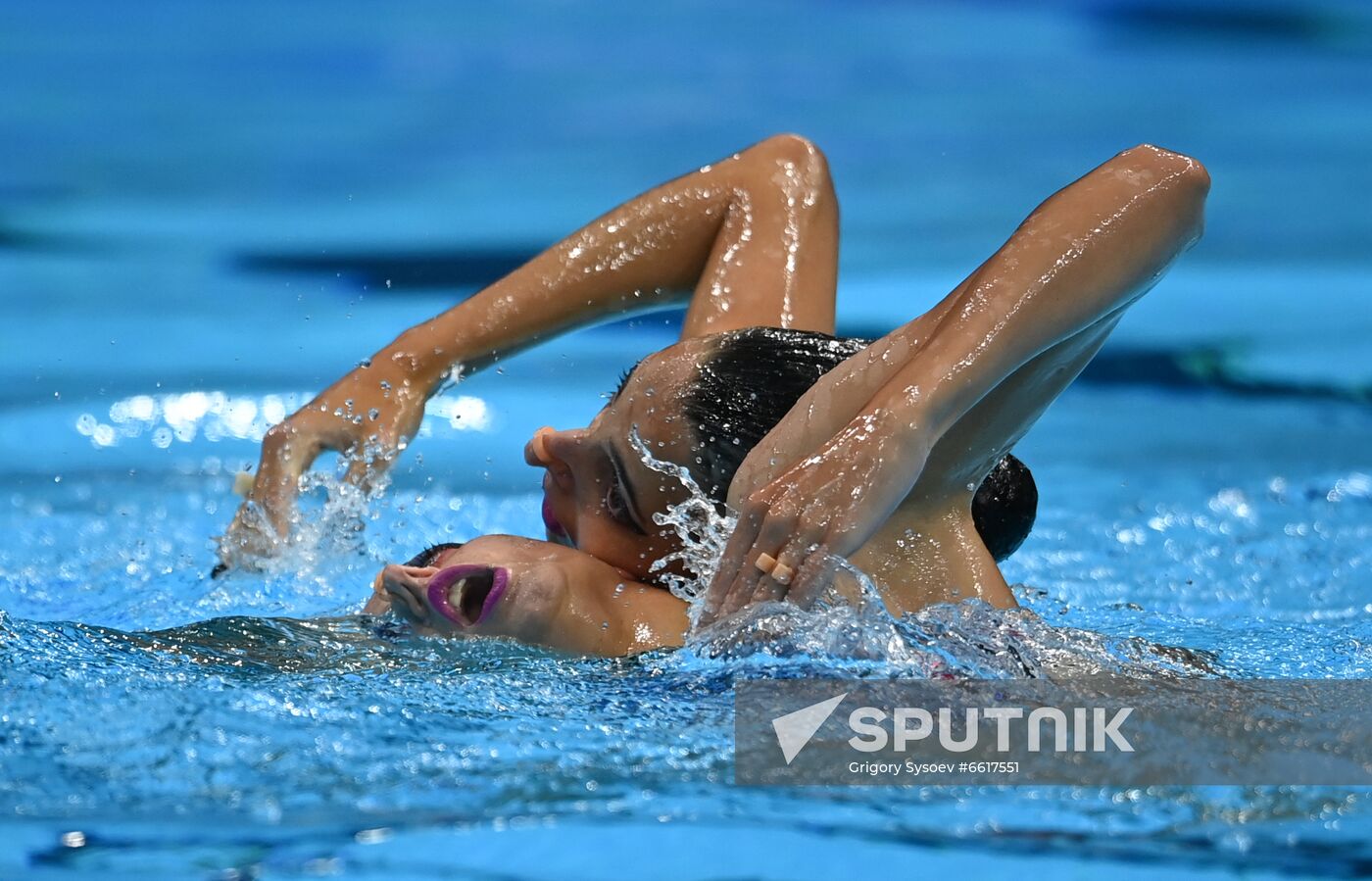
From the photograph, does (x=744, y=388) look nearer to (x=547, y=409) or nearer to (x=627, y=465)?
(x=627, y=465)

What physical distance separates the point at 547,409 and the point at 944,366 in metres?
2.02

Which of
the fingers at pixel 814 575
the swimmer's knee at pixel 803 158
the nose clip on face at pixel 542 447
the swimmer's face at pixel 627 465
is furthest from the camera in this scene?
the swimmer's knee at pixel 803 158

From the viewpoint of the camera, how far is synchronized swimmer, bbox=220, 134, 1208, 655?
4.50ft

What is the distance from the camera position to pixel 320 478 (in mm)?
2059

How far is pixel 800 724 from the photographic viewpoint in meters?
1.38

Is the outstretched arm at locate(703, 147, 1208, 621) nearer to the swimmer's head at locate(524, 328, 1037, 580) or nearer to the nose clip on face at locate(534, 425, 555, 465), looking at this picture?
the swimmer's head at locate(524, 328, 1037, 580)

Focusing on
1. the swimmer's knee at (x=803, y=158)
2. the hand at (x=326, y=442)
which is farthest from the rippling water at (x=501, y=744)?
the swimmer's knee at (x=803, y=158)

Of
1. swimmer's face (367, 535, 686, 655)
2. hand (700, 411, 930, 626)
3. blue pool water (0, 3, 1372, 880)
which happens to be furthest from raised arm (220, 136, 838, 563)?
hand (700, 411, 930, 626)

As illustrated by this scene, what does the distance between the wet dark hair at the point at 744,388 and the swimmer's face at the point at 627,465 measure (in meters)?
0.02

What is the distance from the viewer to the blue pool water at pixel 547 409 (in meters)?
1.21

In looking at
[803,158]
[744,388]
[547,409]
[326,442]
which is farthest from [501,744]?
[547,409]

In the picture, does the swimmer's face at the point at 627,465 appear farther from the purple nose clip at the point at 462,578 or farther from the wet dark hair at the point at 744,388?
the purple nose clip at the point at 462,578

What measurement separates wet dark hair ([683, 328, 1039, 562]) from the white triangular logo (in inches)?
11.3

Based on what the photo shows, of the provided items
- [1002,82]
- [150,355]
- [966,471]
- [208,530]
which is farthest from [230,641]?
[1002,82]
